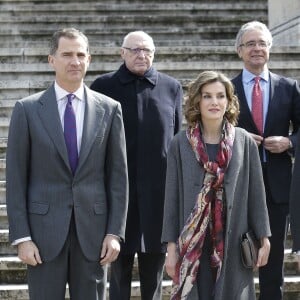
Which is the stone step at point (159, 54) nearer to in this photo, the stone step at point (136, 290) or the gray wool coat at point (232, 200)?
the stone step at point (136, 290)

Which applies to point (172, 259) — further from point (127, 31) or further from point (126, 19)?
point (126, 19)

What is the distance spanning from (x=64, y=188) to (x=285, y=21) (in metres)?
5.92

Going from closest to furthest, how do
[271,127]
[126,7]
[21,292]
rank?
[271,127] < [21,292] < [126,7]

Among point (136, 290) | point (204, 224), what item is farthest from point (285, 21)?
point (204, 224)

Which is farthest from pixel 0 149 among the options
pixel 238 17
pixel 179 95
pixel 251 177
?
pixel 238 17

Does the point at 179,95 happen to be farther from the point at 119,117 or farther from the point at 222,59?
the point at 222,59

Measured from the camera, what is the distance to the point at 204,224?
341cm

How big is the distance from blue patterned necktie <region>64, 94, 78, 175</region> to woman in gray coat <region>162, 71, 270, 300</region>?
482 mm

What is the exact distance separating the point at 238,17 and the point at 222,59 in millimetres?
2323

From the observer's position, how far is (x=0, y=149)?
6.05 metres

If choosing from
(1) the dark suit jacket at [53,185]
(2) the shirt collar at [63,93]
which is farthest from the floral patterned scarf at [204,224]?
(2) the shirt collar at [63,93]

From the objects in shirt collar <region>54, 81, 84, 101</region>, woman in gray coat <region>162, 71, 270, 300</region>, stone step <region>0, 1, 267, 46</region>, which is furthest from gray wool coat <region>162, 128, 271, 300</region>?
stone step <region>0, 1, 267, 46</region>

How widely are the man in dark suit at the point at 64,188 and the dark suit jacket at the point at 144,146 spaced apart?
75 centimetres

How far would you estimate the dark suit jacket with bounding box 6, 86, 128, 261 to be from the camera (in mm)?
3332
